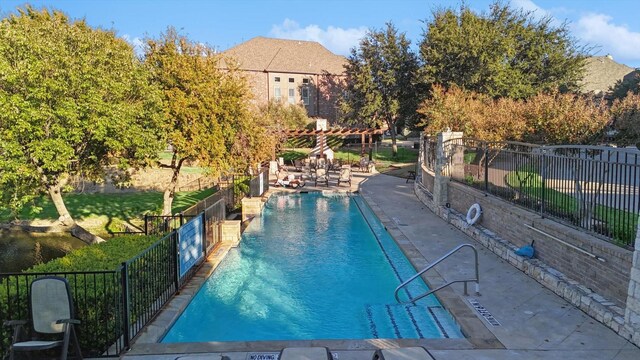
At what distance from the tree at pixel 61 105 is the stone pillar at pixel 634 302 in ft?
35.6

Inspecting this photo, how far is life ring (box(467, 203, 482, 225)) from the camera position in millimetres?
12383

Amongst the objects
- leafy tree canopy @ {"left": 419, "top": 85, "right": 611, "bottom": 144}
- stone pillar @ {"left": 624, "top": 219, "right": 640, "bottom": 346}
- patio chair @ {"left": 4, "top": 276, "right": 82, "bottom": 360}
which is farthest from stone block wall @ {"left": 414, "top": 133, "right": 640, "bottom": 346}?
patio chair @ {"left": 4, "top": 276, "right": 82, "bottom": 360}

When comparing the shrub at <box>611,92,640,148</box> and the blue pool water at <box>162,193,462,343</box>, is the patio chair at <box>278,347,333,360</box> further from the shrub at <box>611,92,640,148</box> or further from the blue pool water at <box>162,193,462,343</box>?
the shrub at <box>611,92,640,148</box>

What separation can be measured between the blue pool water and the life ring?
2488 millimetres

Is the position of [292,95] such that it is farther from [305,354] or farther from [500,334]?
[305,354]

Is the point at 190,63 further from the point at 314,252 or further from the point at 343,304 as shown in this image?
the point at 343,304

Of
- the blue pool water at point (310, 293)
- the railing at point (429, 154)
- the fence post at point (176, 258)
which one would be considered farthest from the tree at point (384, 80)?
the fence post at point (176, 258)

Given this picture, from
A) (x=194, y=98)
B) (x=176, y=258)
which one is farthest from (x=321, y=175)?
(x=176, y=258)

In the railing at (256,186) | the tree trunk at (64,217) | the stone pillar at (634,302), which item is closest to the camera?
the stone pillar at (634,302)

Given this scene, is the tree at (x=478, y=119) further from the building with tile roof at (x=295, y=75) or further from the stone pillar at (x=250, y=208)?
the building with tile roof at (x=295, y=75)

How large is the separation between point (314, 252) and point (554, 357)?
7.57m

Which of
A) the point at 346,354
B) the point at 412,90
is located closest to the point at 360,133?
the point at 412,90

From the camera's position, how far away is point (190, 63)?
13164 millimetres

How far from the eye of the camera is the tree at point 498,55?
115 ft
